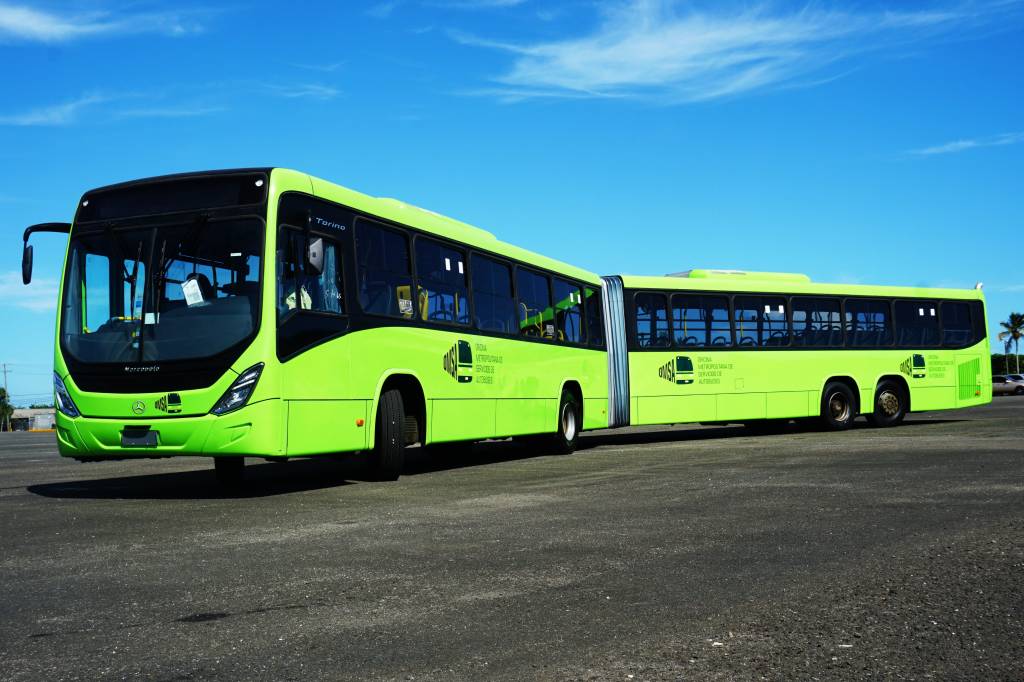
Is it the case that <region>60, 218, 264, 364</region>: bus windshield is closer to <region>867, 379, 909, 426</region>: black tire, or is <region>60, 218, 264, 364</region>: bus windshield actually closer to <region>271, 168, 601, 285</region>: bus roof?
<region>271, 168, 601, 285</region>: bus roof

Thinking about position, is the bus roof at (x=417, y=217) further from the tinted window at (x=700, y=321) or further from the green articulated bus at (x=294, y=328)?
the tinted window at (x=700, y=321)

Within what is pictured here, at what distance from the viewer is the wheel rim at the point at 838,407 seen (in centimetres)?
2478

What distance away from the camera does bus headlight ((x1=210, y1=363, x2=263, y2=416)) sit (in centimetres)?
1071

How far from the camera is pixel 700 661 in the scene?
4.39 m

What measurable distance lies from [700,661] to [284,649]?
1827 mm

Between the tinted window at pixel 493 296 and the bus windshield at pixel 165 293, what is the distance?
5.26 m

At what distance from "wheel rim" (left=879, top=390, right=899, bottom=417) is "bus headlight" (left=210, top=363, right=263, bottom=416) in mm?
18736

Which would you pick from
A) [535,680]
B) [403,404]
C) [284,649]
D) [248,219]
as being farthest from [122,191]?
[535,680]

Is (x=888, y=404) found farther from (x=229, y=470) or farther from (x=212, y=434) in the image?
(x=212, y=434)

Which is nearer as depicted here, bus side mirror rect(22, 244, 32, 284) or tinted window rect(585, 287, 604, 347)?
bus side mirror rect(22, 244, 32, 284)

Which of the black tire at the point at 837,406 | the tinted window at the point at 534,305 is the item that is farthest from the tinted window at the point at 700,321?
the tinted window at the point at 534,305

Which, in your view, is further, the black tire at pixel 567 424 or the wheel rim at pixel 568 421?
the wheel rim at pixel 568 421

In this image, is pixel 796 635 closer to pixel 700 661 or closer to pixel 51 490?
pixel 700 661

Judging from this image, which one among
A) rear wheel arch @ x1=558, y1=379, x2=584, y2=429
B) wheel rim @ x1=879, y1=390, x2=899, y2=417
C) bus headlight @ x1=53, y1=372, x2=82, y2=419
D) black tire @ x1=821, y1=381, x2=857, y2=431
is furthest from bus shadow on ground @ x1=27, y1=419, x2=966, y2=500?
wheel rim @ x1=879, y1=390, x2=899, y2=417
